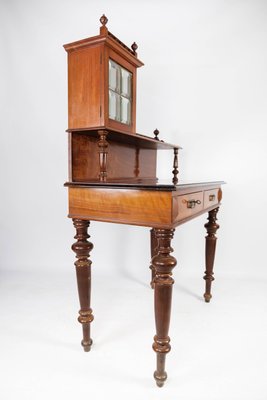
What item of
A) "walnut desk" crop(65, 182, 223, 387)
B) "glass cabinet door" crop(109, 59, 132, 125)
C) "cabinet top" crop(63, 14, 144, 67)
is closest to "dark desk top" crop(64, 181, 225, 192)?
"walnut desk" crop(65, 182, 223, 387)

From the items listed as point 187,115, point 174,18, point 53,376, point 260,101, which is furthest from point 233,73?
point 53,376

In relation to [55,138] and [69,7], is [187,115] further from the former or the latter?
[69,7]

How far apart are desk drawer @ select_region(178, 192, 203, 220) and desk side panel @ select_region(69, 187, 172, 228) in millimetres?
121

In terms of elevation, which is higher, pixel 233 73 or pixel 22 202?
pixel 233 73

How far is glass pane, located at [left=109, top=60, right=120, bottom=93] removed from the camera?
188cm

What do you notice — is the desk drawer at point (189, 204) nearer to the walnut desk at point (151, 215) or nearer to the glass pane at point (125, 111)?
the walnut desk at point (151, 215)

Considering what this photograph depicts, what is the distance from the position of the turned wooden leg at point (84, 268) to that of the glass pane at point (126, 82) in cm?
98

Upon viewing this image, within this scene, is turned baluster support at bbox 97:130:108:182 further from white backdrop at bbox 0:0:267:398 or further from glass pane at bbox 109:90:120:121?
white backdrop at bbox 0:0:267:398

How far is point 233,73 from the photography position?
3.06m

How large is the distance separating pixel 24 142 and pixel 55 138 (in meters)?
0.34

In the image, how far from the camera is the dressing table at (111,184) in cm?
143

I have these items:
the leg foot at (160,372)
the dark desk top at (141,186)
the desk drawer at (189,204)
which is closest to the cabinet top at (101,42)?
the dark desk top at (141,186)

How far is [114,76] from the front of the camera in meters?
1.94

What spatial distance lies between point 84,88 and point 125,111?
44 centimetres
